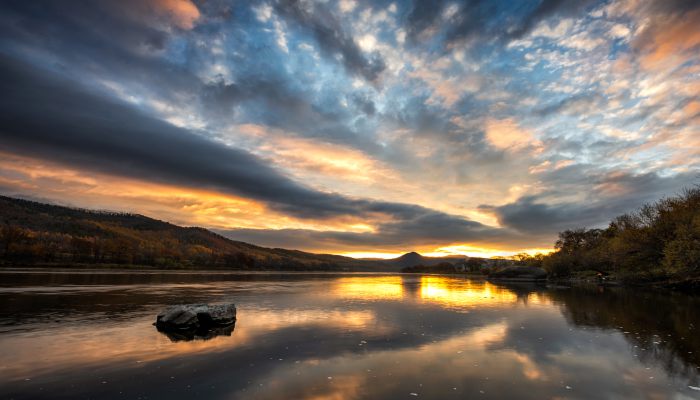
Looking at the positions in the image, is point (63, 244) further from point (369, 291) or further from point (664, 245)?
point (664, 245)

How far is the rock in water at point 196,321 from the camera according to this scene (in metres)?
18.1

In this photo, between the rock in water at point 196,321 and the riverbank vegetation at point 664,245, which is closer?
the rock in water at point 196,321

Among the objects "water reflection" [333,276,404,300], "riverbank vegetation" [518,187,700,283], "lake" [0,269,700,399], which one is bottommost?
"lake" [0,269,700,399]

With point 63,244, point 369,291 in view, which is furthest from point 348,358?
point 63,244

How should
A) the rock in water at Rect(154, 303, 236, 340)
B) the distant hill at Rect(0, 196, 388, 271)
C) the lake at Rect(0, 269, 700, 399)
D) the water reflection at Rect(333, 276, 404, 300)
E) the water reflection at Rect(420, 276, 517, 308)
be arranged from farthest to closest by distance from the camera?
the distant hill at Rect(0, 196, 388, 271), the water reflection at Rect(333, 276, 404, 300), the water reflection at Rect(420, 276, 517, 308), the rock in water at Rect(154, 303, 236, 340), the lake at Rect(0, 269, 700, 399)

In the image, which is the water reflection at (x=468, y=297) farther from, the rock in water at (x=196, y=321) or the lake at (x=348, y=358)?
the rock in water at (x=196, y=321)

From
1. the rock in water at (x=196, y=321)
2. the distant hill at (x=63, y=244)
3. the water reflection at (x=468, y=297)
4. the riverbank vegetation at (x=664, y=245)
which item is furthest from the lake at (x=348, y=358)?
the distant hill at (x=63, y=244)

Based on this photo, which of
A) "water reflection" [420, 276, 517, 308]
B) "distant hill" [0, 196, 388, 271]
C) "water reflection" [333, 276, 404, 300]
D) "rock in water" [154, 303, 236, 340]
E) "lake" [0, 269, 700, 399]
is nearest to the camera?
"lake" [0, 269, 700, 399]

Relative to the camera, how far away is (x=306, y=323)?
70.7 feet

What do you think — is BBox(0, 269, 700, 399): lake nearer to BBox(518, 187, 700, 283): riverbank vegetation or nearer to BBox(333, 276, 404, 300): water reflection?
BBox(333, 276, 404, 300): water reflection

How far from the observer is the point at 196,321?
19.5 metres

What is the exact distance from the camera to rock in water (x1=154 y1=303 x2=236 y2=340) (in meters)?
18.1

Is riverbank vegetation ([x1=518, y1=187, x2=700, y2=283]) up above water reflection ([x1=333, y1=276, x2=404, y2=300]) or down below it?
above

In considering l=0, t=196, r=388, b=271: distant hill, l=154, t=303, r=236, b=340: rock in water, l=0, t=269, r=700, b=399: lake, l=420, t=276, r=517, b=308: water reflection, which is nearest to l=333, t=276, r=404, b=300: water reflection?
l=420, t=276, r=517, b=308: water reflection
